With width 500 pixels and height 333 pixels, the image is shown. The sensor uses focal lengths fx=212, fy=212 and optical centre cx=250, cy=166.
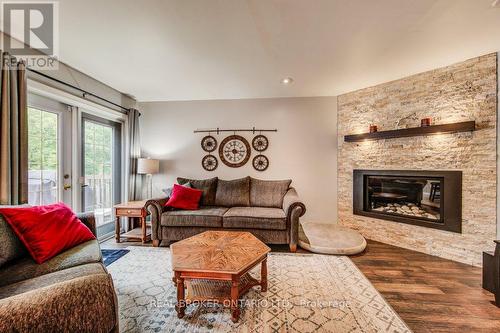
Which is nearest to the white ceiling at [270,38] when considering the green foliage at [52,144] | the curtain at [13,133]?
the curtain at [13,133]

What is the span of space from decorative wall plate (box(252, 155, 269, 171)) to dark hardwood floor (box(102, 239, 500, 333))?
1.59 m

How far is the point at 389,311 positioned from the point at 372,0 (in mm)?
2446

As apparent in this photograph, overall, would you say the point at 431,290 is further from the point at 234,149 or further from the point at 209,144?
the point at 209,144

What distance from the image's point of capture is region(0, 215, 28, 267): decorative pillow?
1.43 m

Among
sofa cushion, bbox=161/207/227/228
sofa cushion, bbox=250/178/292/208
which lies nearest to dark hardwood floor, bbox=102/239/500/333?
sofa cushion, bbox=250/178/292/208

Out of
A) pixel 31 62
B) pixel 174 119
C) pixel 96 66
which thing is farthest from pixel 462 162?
pixel 31 62

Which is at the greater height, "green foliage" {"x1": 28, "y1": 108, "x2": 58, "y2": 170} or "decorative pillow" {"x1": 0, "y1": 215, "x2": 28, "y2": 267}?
"green foliage" {"x1": 28, "y1": 108, "x2": 58, "y2": 170}

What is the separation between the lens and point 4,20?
1.87 m

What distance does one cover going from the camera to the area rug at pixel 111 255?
2.58m

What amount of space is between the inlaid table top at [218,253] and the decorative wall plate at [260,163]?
6.33ft

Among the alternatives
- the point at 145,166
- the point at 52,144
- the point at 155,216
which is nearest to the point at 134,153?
the point at 145,166

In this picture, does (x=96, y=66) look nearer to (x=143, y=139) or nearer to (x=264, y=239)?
(x=143, y=139)

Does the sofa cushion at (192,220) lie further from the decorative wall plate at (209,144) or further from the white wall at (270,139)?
the decorative wall plate at (209,144)

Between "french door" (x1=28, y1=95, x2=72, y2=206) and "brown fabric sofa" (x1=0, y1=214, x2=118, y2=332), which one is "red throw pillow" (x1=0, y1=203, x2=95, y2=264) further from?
"french door" (x1=28, y1=95, x2=72, y2=206)
